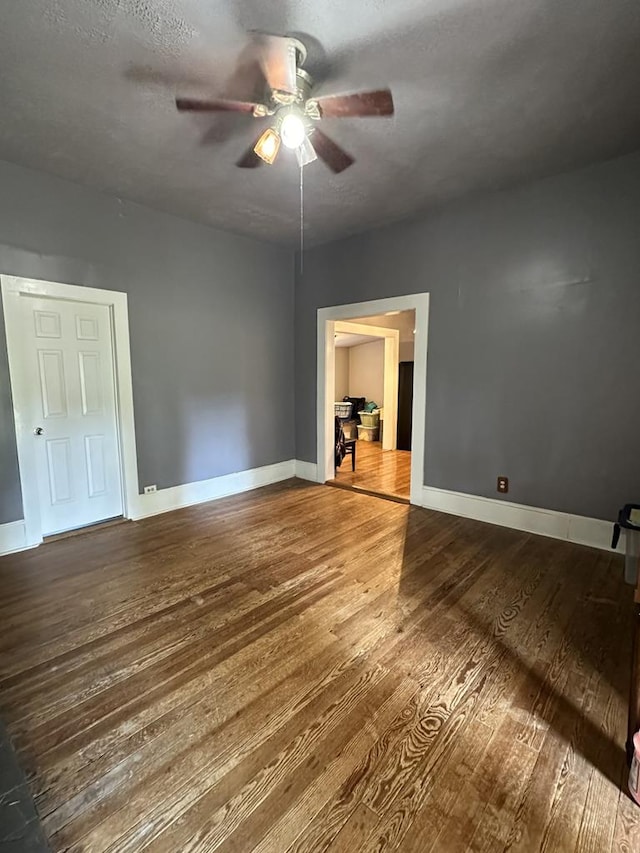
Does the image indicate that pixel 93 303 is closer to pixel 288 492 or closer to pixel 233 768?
pixel 288 492

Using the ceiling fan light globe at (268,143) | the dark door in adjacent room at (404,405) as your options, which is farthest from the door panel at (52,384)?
the dark door in adjacent room at (404,405)

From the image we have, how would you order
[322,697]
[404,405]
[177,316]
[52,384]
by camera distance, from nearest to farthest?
[322,697], [52,384], [177,316], [404,405]

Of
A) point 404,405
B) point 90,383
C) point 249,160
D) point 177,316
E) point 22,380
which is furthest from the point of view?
point 404,405

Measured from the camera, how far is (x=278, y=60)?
1789 mm

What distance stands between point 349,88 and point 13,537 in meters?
3.74

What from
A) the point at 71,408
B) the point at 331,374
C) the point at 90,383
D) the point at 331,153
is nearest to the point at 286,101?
the point at 331,153

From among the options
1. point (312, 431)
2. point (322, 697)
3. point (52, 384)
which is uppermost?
point (52, 384)

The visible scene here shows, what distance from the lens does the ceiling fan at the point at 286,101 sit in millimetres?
A: 1772

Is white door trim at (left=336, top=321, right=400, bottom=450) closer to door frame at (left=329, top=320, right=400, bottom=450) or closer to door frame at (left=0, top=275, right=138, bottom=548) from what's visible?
door frame at (left=329, top=320, right=400, bottom=450)

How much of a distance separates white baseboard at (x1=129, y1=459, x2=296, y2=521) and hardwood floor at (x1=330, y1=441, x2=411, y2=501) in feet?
2.34

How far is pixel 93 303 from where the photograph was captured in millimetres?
3340

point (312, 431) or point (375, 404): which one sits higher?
point (375, 404)

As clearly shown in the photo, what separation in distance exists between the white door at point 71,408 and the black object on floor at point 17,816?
2297 millimetres

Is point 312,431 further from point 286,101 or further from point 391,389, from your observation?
point 286,101
